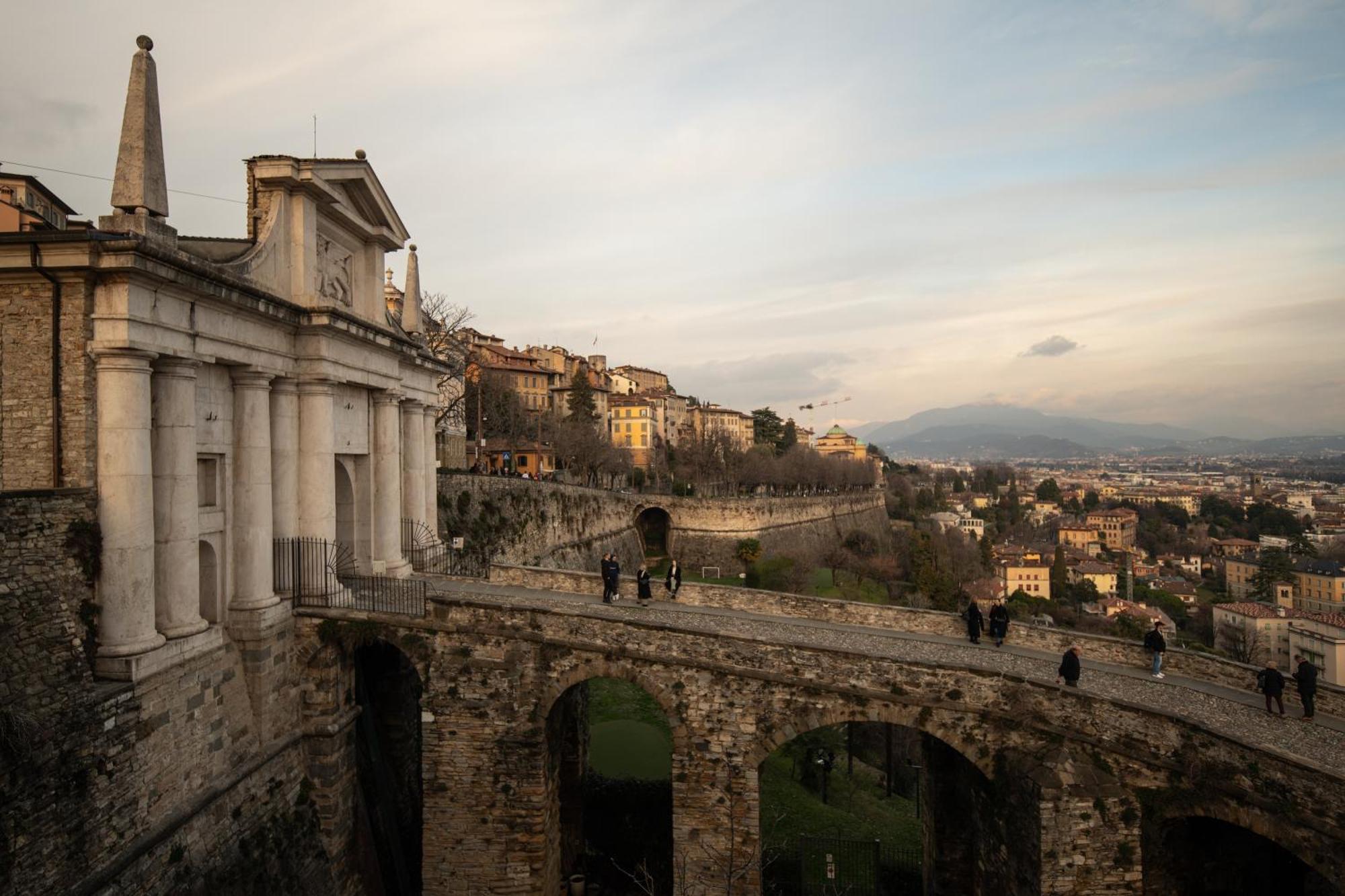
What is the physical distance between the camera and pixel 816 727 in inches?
491

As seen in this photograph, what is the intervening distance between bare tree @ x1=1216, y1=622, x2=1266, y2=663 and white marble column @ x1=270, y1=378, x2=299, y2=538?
54590mm

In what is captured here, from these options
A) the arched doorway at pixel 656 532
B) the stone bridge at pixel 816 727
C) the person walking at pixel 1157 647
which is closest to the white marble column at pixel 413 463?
the stone bridge at pixel 816 727

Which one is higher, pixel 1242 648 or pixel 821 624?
pixel 821 624

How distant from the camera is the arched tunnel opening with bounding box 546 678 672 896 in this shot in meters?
15.7

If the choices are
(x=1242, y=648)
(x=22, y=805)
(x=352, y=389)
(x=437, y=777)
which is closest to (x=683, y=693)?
(x=437, y=777)

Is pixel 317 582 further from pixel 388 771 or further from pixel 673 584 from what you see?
pixel 673 584

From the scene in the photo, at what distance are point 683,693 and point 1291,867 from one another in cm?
1042

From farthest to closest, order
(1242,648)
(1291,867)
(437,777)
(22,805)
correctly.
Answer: (1242,648)
(437,777)
(1291,867)
(22,805)

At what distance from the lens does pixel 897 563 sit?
217 feet

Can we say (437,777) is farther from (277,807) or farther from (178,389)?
(178,389)

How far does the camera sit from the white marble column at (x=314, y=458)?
47.6 ft

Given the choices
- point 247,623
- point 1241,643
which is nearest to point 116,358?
point 247,623

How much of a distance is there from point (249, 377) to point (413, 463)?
6.89 m

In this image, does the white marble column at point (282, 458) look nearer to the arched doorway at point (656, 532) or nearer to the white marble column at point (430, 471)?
the white marble column at point (430, 471)
